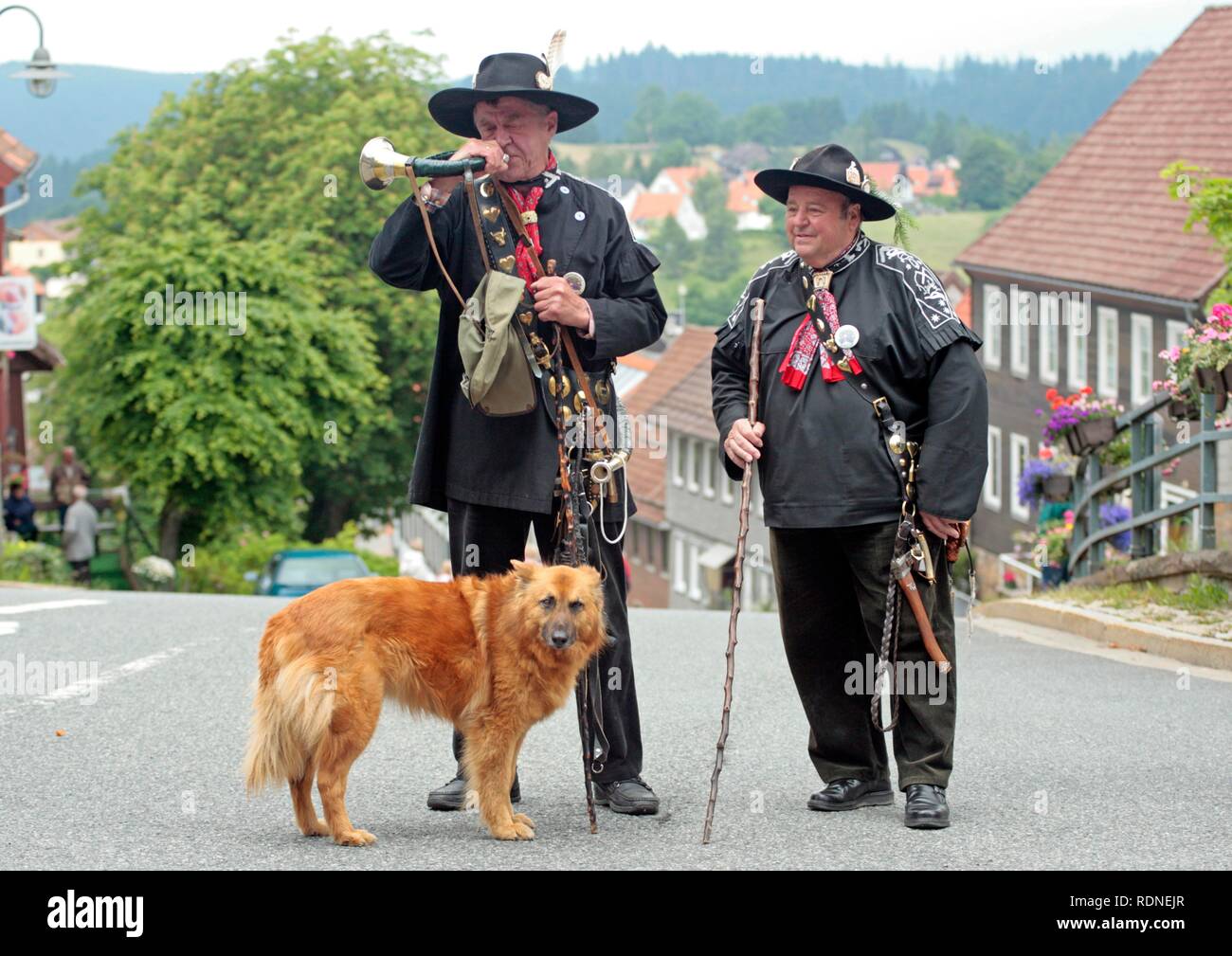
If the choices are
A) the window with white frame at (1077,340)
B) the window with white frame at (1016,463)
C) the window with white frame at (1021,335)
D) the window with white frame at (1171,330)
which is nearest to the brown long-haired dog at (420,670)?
the window with white frame at (1171,330)

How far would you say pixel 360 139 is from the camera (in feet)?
143

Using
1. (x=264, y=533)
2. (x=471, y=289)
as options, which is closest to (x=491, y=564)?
(x=471, y=289)

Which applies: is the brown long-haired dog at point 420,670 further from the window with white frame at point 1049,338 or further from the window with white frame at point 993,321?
the window with white frame at point 993,321

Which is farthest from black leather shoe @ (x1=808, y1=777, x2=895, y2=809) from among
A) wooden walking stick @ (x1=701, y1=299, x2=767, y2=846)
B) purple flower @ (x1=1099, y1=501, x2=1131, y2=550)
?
purple flower @ (x1=1099, y1=501, x2=1131, y2=550)

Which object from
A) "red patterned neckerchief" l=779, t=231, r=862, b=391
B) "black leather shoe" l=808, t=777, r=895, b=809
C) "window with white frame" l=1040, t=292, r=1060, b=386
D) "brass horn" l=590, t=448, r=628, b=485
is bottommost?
"window with white frame" l=1040, t=292, r=1060, b=386

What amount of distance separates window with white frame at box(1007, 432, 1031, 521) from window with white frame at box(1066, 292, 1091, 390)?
267 cm

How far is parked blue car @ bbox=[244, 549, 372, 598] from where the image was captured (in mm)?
28422

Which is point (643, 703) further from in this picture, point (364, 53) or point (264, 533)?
point (364, 53)

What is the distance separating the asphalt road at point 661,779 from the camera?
18.9 feet

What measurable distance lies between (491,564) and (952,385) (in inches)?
67.3

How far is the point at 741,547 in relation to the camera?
6273mm

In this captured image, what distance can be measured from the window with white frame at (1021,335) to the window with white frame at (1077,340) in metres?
2.24

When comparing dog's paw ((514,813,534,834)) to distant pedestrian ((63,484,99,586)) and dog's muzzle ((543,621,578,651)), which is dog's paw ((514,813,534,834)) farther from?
distant pedestrian ((63,484,99,586))

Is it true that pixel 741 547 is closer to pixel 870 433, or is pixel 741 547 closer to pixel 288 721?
pixel 870 433
